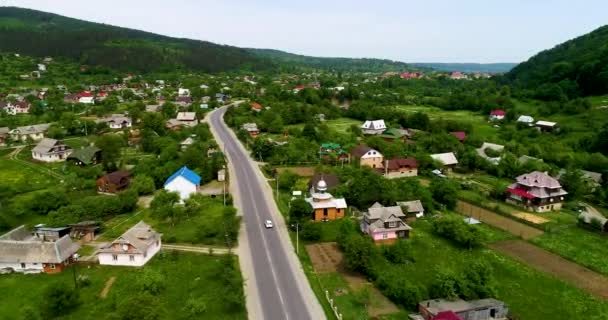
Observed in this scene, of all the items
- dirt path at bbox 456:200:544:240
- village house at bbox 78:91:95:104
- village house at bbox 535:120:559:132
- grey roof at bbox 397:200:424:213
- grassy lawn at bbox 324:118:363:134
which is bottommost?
dirt path at bbox 456:200:544:240

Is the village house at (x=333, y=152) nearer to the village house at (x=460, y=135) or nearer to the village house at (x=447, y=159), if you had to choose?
the village house at (x=447, y=159)

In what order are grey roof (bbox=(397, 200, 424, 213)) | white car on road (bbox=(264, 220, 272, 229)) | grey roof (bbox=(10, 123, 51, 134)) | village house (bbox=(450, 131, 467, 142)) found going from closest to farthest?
1. white car on road (bbox=(264, 220, 272, 229))
2. grey roof (bbox=(397, 200, 424, 213))
3. grey roof (bbox=(10, 123, 51, 134))
4. village house (bbox=(450, 131, 467, 142))

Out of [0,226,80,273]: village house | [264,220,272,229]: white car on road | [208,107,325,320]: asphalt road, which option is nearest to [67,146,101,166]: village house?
[208,107,325,320]: asphalt road

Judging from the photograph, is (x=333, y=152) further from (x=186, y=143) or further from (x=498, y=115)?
(x=498, y=115)

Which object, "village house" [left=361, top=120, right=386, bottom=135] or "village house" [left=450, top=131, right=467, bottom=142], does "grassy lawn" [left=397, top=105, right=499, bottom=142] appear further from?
"village house" [left=361, top=120, right=386, bottom=135]

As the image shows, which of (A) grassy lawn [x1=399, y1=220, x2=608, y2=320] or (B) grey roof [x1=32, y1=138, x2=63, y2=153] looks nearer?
(A) grassy lawn [x1=399, y1=220, x2=608, y2=320]

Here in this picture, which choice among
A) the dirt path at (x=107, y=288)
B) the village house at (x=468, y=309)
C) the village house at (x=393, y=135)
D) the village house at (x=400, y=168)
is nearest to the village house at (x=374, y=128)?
the village house at (x=393, y=135)

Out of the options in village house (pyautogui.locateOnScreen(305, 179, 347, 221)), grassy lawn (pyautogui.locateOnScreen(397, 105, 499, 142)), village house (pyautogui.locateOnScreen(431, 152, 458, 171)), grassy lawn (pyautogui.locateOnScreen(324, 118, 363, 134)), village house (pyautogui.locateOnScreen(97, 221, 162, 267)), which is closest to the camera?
village house (pyautogui.locateOnScreen(97, 221, 162, 267))

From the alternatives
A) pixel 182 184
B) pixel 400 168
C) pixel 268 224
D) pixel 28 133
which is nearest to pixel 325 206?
pixel 268 224
